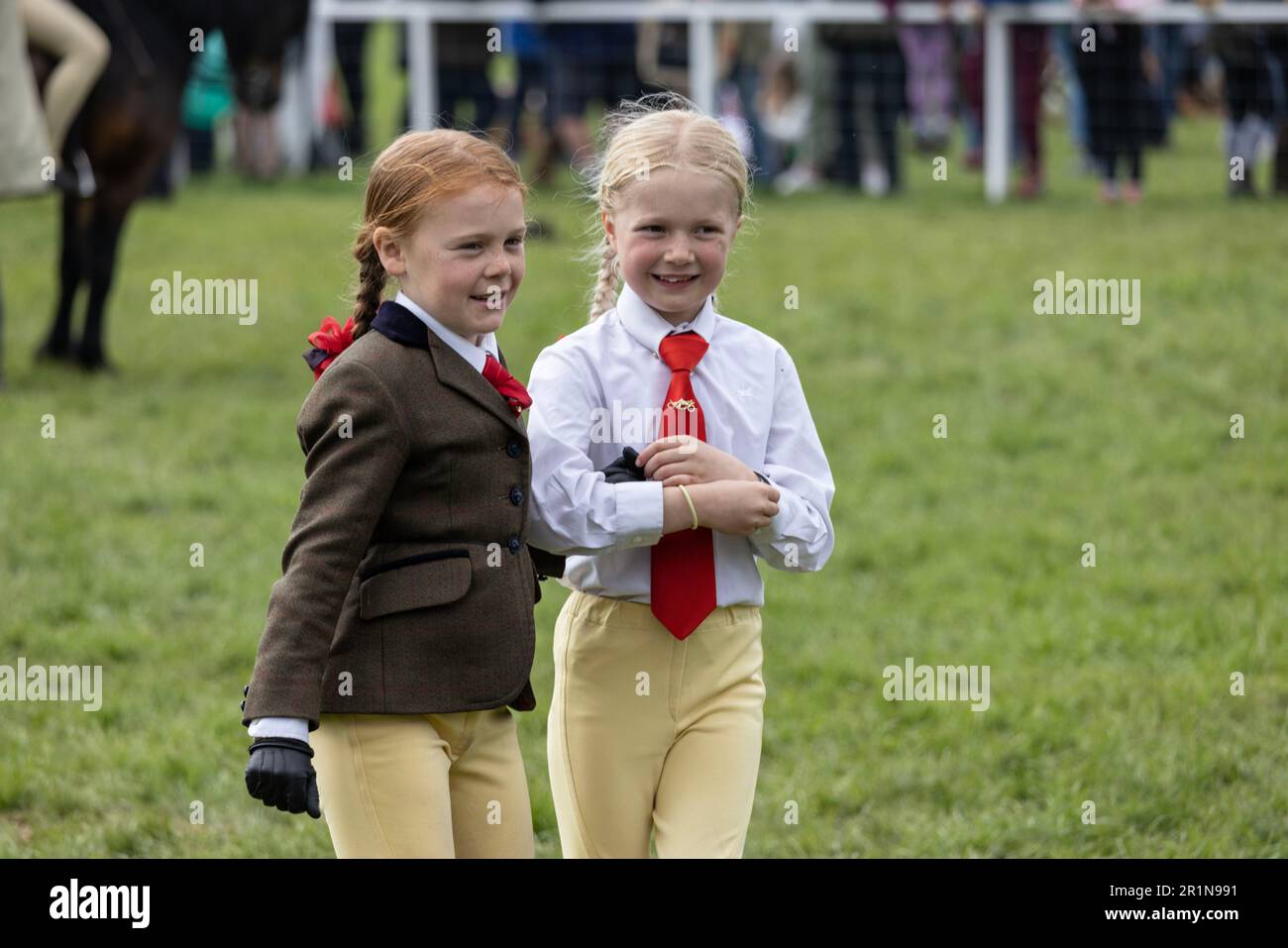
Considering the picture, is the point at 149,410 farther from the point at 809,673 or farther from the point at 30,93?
the point at 809,673

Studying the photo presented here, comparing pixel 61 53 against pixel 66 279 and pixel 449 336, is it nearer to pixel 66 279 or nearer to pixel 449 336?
pixel 66 279

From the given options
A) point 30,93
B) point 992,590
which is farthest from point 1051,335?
point 30,93

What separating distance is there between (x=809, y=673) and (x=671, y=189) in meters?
2.72

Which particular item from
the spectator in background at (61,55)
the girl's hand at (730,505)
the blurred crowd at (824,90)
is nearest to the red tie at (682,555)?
the girl's hand at (730,505)

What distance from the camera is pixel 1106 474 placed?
730 centimetres

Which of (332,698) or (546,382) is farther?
(546,382)

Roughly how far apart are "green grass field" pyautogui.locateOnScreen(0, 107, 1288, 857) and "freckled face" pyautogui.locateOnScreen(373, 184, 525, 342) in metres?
0.56

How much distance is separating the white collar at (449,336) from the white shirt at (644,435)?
19 centimetres

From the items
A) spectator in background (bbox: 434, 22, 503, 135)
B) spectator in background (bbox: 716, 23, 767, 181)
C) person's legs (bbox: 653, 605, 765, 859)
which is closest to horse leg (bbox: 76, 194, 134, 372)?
spectator in background (bbox: 434, 22, 503, 135)

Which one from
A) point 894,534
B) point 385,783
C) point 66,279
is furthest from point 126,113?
point 385,783

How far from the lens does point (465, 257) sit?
2.86m

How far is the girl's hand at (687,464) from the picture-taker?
2.98 metres

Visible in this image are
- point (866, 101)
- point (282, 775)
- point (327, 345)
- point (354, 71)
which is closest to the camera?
point (282, 775)

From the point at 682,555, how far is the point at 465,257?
0.64 meters
